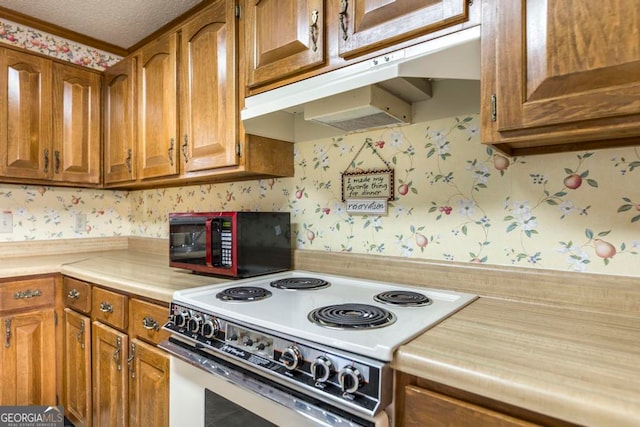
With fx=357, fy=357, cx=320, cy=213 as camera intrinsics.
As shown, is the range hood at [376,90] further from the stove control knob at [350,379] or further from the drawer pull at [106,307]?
the drawer pull at [106,307]

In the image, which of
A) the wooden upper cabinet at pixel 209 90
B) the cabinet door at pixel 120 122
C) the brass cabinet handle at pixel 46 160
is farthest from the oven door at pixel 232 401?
the brass cabinet handle at pixel 46 160

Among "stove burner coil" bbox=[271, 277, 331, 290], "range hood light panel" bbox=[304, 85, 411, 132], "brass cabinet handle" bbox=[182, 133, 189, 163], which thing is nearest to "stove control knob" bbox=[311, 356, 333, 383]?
"stove burner coil" bbox=[271, 277, 331, 290]

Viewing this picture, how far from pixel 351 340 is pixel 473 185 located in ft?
2.43

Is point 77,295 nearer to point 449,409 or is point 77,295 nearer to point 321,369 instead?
point 321,369

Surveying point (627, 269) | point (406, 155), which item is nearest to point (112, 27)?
point (406, 155)

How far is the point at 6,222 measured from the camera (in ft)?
7.21

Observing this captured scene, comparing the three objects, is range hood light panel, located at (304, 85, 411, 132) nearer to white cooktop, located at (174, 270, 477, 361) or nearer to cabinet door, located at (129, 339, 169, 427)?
white cooktop, located at (174, 270, 477, 361)

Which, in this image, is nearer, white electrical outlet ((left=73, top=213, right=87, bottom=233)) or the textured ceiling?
the textured ceiling

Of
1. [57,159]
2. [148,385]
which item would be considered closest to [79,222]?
[57,159]

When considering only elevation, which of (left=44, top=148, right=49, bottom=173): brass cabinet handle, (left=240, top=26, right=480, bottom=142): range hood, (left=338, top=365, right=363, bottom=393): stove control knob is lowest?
(left=338, top=365, right=363, bottom=393): stove control knob

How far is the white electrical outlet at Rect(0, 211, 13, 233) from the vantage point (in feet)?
7.16

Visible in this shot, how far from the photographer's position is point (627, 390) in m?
0.55

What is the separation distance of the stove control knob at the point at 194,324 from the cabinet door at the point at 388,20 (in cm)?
96

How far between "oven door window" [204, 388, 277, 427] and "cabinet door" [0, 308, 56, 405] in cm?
133
